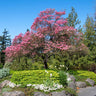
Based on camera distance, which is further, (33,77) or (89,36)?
(89,36)

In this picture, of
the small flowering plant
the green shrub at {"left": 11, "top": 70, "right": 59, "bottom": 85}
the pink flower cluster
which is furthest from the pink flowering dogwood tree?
the small flowering plant

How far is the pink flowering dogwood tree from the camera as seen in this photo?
7.65m

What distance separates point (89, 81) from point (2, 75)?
534cm

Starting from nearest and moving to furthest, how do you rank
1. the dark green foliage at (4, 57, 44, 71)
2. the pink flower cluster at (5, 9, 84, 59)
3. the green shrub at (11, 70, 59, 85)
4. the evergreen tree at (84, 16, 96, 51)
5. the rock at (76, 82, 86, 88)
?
the green shrub at (11, 70, 59, 85) < the rock at (76, 82, 86, 88) < the pink flower cluster at (5, 9, 84, 59) < the dark green foliage at (4, 57, 44, 71) < the evergreen tree at (84, 16, 96, 51)

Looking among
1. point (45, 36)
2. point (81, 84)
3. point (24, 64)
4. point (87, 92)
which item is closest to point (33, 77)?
point (87, 92)

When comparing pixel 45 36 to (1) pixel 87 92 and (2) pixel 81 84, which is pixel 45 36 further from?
(1) pixel 87 92

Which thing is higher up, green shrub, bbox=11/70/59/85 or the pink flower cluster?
the pink flower cluster

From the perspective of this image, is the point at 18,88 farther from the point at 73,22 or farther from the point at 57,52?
the point at 73,22

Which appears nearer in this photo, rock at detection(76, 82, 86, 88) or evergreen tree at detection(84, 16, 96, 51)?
rock at detection(76, 82, 86, 88)

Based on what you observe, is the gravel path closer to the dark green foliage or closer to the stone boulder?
the stone boulder

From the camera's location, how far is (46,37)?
8172 mm

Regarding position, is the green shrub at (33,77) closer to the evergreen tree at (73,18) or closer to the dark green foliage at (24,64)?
the dark green foliage at (24,64)

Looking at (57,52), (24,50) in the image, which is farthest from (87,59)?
(24,50)

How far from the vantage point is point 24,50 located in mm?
7863
